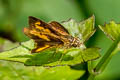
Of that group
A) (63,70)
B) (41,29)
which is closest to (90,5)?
(63,70)

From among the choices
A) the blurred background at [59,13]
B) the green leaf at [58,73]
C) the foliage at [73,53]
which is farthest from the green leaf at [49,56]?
the blurred background at [59,13]

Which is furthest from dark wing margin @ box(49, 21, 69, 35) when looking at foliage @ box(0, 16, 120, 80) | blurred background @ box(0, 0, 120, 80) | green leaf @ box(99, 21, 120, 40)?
blurred background @ box(0, 0, 120, 80)

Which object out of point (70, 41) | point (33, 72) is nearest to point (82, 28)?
point (70, 41)

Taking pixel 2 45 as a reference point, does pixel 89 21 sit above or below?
above

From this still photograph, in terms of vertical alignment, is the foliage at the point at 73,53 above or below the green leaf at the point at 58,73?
above

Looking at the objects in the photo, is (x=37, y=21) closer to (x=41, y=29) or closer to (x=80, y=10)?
(x=41, y=29)

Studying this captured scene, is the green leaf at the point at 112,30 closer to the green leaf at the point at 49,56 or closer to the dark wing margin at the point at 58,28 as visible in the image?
the green leaf at the point at 49,56
